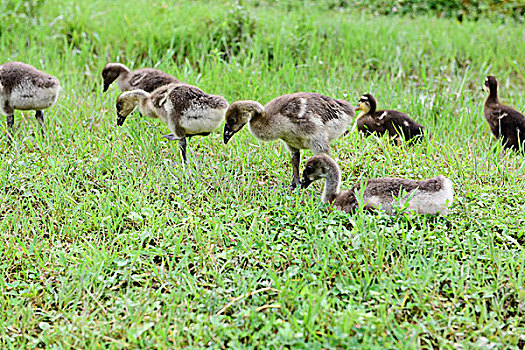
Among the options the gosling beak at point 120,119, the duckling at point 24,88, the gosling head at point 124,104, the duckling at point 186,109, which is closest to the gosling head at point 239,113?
the duckling at point 186,109

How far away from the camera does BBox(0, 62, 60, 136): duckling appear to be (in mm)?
6000

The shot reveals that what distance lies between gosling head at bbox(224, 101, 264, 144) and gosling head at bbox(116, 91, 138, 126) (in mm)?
1324

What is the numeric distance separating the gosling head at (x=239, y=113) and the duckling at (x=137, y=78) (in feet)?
5.08

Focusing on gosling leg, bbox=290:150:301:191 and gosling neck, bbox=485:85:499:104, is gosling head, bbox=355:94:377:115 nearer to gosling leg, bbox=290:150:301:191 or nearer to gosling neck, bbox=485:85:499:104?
gosling neck, bbox=485:85:499:104

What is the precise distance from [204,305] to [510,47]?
8.37m

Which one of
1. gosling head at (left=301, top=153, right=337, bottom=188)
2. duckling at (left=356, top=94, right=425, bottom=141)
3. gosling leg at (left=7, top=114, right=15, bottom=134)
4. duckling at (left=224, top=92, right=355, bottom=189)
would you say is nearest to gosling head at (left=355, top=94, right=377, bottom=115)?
duckling at (left=356, top=94, right=425, bottom=141)

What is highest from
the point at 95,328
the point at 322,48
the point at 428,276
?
the point at 322,48

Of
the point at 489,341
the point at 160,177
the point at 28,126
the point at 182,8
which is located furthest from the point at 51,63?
the point at 489,341

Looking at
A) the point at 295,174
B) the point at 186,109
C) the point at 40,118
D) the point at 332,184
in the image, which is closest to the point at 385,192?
the point at 332,184

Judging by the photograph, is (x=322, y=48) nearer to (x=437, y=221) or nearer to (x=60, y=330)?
(x=437, y=221)

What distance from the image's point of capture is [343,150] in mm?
6215

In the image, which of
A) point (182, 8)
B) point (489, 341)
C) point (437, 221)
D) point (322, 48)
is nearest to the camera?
point (489, 341)

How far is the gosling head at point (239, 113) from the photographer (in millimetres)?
5141

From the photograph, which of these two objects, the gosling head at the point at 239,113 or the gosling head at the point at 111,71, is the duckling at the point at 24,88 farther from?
the gosling head at the point at 239,113
